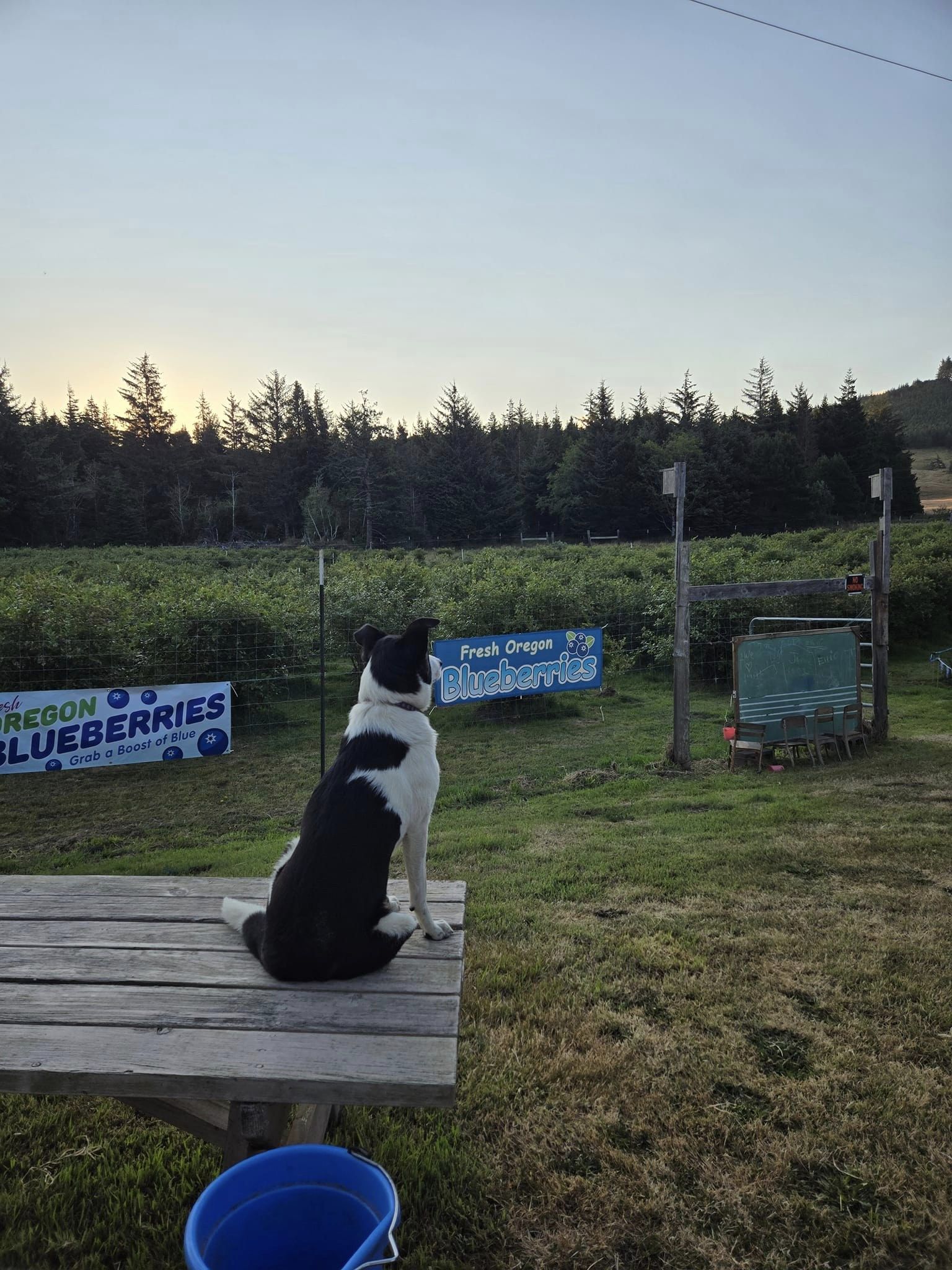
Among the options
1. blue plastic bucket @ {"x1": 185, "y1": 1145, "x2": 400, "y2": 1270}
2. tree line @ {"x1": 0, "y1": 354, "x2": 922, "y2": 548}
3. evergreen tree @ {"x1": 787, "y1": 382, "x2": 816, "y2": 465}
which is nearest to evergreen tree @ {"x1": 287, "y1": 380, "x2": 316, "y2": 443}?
tree line @ {"x1": 0, "y1": 354, "x2": 922, "y2": 548}

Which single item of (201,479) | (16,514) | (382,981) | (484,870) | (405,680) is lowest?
(484,870)

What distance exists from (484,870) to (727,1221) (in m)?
3.01

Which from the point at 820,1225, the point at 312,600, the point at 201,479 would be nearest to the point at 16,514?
the point at 201,479

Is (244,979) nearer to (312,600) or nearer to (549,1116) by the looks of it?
(549,1116)

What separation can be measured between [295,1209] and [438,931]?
940mm

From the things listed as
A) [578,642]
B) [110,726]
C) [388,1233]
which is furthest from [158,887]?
[578,642]

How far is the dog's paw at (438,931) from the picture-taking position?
2535mm

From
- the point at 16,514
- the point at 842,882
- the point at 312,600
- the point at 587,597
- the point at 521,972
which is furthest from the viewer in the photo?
the point at 16,514

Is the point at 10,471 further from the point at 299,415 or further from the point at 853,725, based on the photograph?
the point at 853,725

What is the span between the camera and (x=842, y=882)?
475 centimetres

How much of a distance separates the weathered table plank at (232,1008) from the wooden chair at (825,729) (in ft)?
25.1

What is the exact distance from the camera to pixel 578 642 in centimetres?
932

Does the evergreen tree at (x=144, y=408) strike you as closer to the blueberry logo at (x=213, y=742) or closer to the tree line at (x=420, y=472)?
the tree line at (x=420, y=472)

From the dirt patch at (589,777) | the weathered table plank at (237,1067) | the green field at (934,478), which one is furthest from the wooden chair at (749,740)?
the green field at (934,478)
